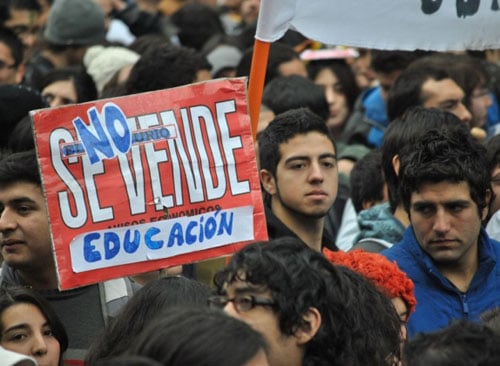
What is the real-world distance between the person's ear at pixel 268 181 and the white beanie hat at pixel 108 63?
3288 millimetres

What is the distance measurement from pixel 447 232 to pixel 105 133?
154cm

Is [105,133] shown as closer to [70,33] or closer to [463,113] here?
[463,113]

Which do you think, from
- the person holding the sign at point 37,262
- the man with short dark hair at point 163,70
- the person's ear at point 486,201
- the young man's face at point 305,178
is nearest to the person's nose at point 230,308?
the person holding the sign at point 37,262

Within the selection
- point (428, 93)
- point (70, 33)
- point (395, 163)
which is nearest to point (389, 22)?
point (395, 163)

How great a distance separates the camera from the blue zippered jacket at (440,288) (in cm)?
574

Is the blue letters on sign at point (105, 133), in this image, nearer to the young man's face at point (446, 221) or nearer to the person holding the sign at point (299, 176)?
the person holding the sign at point (299, 176)

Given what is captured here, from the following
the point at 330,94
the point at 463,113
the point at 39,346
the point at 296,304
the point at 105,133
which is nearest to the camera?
the point at 296,304

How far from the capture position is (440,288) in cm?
584

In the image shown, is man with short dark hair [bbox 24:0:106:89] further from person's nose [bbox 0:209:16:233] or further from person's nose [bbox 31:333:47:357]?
person's nose [bbox 31:333:47:357]

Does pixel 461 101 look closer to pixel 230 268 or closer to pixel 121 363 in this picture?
pixel 230 268

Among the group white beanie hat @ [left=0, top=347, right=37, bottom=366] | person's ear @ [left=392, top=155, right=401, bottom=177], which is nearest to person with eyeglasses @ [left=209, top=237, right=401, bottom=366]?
white beanie hat @ [left=0, top=347, right=37, bottom=366]

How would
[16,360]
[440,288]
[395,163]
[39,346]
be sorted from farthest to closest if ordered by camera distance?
[395,163]
[440,288]
[39,346]
[16,360]

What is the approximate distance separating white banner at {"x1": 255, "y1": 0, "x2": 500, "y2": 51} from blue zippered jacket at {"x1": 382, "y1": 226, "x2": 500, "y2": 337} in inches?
33.6

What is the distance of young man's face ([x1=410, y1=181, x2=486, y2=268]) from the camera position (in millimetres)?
5867
